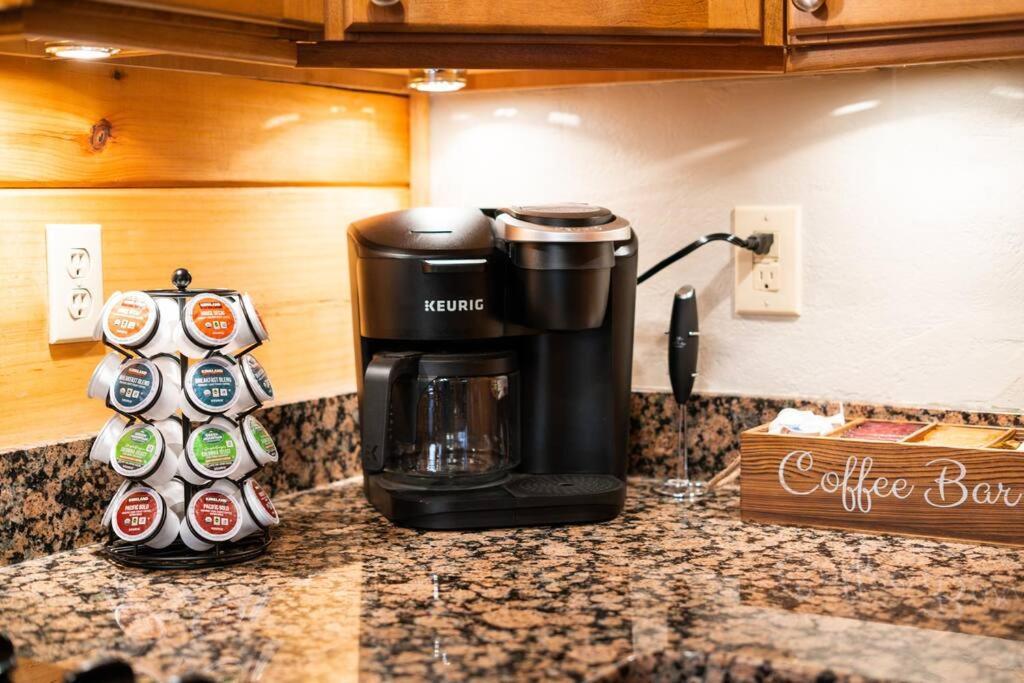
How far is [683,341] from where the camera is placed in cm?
146

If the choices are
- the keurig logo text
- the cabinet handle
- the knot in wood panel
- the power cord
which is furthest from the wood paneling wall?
the cabinet handle

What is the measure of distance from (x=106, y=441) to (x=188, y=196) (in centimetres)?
35

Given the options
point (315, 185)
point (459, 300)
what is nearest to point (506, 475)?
point (459, 300)

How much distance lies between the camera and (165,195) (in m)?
1.36

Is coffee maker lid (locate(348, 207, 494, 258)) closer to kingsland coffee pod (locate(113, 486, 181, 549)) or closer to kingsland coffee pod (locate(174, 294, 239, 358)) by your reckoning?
kingsland coffee pod (locate(174, 294, 239, 358))

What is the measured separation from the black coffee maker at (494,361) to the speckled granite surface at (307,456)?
0.13 m

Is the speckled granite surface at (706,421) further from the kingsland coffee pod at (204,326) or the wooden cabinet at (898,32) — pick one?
the kingsland coffee pod at (204,326)

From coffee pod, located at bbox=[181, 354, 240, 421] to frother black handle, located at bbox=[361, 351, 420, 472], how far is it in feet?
0.45

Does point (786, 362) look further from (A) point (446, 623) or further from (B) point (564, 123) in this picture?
(A) point (446, 623)

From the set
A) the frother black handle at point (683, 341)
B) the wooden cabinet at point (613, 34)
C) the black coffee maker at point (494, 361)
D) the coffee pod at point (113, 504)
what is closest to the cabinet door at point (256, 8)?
the wooden cabinet at point (613, 34)

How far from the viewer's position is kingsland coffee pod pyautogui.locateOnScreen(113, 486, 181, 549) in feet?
3.78

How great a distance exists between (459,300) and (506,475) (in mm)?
225

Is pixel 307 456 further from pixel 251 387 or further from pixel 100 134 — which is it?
pixel 100 134

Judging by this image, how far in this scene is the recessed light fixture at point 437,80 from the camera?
157 centimetres
